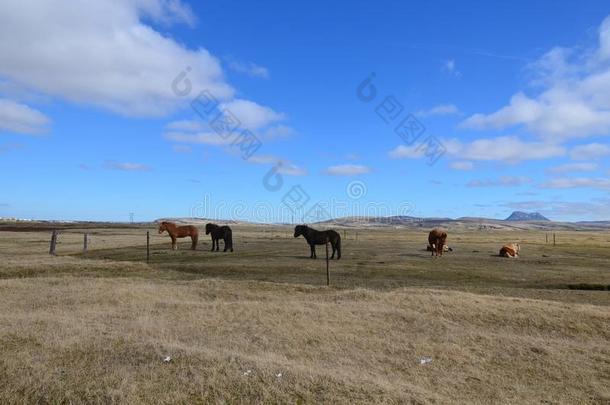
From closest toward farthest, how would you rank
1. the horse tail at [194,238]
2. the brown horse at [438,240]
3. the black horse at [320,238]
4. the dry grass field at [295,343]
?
the dry grass field at [295,343] → the black horse at [320,238] → the brown horse at [438,240] → the horse tail at [194,238]

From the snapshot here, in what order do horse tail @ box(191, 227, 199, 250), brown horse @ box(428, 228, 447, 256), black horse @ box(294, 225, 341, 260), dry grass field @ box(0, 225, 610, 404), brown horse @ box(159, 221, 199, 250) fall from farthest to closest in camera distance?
brown horse @ box(159, 221, 199, 250) → horse tail @ box(191, 227, 199, 250) → brown horse @ box(428, 228, 447, 256) → black horse @ box(294, 225, 341, 260) → dry grass field @ box(0, 225, 610, 404)

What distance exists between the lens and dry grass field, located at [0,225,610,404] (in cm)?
818

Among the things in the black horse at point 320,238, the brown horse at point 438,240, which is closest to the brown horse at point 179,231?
the black horse at point 320,238

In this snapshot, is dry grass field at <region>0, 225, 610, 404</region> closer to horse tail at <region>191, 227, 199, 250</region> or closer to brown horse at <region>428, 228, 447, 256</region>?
brown horse at <region>428, 228, 447, 256</region>

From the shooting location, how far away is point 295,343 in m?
11.7

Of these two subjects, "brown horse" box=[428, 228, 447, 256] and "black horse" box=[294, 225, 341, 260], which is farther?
"brown horse" box=[428, 228, 447, 256]

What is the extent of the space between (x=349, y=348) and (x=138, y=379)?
15.8 ft

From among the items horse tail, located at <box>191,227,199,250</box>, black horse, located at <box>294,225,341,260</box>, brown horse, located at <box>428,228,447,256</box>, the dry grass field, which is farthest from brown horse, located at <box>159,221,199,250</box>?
brown horse, located at <box>428,228,447,256</box>

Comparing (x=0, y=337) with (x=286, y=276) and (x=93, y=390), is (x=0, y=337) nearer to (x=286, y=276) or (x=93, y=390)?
(x=93, y=390)

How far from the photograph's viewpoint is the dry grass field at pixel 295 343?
8.18m

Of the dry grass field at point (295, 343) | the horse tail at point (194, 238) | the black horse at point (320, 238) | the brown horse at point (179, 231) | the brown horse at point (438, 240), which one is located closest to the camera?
the dry grass field at point (295, 343)

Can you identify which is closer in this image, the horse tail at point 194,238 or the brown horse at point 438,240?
the brown horse at point 438,240

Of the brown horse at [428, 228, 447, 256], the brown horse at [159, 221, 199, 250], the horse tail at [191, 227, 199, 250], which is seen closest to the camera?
the brown horse at [428, 228, 447, 256]

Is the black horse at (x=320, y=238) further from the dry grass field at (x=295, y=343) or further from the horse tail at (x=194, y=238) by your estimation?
the dry grass field at (x=295, y=343)
